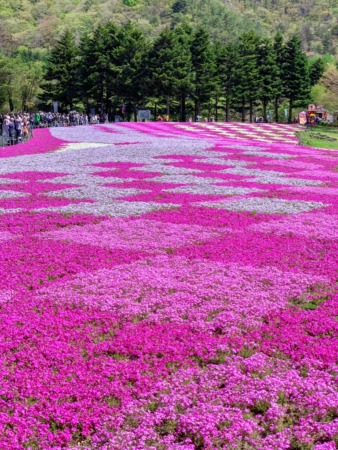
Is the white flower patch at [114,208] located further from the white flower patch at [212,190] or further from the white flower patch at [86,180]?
the white flower patch at [86,180]

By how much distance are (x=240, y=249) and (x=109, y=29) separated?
85.4 m

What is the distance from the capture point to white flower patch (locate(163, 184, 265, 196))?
2055 cm

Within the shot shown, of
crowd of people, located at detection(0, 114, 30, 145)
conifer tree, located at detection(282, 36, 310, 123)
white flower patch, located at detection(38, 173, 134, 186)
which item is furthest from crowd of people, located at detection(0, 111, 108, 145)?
conifer tree, located at detection(282, 36, 310, 123)

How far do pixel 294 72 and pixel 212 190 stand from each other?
81.3 m

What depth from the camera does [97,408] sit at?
6285 mm

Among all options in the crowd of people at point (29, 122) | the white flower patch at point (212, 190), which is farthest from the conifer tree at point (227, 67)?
the white flower patch at point (212, 190)

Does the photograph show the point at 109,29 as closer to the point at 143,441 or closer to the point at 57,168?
Result: the point at 57,168

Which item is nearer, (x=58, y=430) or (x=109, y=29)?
(x=58, y=430)

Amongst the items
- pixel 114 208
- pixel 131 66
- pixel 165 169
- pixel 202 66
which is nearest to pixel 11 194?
pixel 114 208

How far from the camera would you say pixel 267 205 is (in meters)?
18.2

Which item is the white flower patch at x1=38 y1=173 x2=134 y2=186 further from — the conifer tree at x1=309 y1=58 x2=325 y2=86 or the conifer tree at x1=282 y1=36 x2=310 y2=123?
the conifer tree at x1=309 y1=58 x2=325 y2=86

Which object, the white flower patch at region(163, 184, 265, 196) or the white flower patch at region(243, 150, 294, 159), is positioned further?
the white flower patch at region(243, 150, 294, 159)

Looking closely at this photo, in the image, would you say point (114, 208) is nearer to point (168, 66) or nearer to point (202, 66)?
point (168, 66)

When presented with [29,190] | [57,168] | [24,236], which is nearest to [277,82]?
[57,168]
